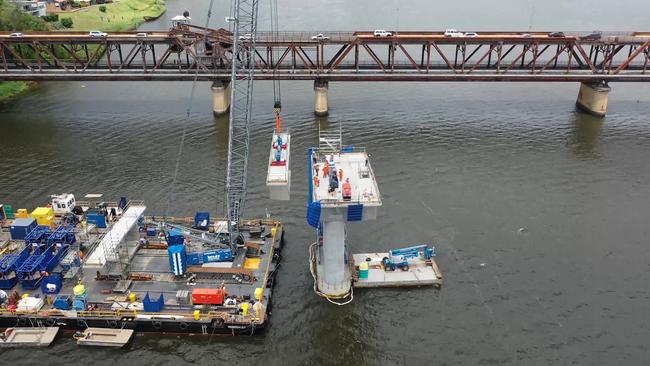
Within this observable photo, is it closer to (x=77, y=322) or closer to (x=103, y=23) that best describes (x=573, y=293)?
(x=77, y=322)

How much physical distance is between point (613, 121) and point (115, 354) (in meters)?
77.7

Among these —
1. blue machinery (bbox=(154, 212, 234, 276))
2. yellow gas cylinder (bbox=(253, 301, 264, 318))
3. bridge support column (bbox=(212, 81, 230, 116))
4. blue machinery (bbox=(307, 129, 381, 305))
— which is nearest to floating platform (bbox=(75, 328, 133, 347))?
blue machinery (bbox=(154, 212, 234, 276))

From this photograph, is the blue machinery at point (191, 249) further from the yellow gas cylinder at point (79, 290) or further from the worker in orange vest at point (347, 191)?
the worker in orange vest at point (347, 191)

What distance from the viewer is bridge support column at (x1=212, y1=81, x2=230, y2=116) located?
82.6 metres

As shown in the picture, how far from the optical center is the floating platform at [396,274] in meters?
44.1

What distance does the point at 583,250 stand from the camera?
49.3m

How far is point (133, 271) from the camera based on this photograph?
4428 cm

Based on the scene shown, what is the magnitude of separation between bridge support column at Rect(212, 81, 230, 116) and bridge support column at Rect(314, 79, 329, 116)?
561 inches

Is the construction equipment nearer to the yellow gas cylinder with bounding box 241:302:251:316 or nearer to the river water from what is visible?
the river water

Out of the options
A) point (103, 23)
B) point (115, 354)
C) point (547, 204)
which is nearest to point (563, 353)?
point (547, 204)

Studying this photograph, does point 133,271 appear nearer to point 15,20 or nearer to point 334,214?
point 334,214

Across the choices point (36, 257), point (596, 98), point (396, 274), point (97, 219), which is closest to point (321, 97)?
point (97, 219)

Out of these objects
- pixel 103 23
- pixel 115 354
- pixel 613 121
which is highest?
pixel 103 23

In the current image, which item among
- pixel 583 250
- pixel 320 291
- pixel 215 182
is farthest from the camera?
pixel 215 182
